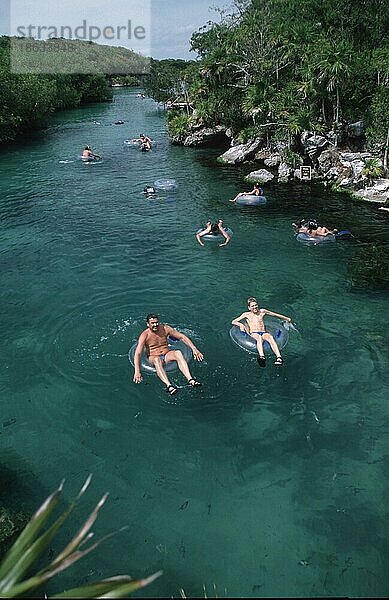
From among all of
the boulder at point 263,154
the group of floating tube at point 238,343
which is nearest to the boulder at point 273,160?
the boulder at point 263,154

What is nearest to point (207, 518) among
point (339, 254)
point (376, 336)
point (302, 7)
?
point (376, 336)

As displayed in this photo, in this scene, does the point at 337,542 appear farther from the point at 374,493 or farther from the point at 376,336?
the point at 376,336

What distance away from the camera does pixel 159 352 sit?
9.45m

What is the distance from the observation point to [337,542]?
665cm

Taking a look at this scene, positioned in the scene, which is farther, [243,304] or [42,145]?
[42,145]

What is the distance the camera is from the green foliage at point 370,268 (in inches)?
534

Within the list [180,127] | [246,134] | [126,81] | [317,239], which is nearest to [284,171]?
[246,134]

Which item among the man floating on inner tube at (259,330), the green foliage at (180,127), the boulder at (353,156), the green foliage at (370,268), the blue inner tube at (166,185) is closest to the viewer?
the man floating on inner tube at (259,330)

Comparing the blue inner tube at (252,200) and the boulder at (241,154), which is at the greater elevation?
the boulder at (241,154)

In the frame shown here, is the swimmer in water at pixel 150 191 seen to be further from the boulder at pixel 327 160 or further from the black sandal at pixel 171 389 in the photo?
the black sandal at pixel 171 389

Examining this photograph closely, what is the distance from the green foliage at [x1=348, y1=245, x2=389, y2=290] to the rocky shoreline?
18.7ft

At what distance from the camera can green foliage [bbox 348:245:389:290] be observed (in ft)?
44.5

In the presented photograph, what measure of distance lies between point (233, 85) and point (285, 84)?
396 centimetres

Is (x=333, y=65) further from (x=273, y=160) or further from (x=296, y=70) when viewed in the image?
(x=273, y=160)
